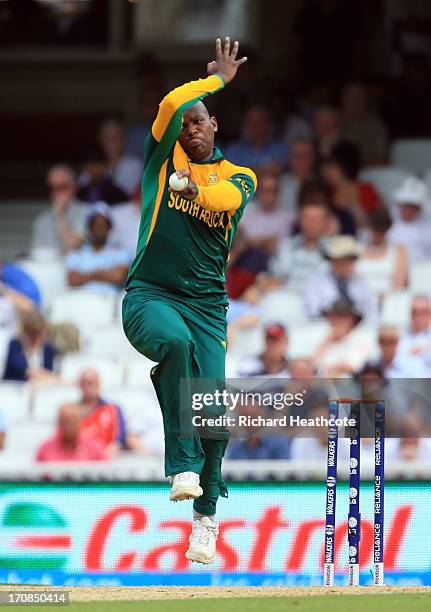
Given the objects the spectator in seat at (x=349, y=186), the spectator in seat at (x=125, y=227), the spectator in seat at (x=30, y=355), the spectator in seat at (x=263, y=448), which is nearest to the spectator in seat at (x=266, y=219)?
the spectator in seat at (x=349, y=186)

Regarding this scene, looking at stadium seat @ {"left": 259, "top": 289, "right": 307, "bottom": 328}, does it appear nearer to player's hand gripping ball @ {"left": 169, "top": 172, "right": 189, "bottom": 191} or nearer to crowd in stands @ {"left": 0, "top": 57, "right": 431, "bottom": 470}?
crowd in stands @ {"left": 0, "top": 57, "right": 431, "bottom": 470}

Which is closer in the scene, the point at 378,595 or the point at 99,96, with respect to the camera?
the point at 378,595

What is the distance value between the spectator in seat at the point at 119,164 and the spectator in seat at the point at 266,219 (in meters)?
1.36

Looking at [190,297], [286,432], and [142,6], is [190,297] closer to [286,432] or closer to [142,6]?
[286,432]

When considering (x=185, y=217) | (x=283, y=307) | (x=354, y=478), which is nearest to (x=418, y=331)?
(x=283, y=307)

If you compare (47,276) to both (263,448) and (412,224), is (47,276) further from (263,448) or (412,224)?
(263,448)

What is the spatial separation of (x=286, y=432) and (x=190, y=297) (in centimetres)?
82

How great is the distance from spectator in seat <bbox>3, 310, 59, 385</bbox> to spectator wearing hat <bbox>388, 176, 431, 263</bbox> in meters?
2.91

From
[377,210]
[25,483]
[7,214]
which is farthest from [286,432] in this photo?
[7,214]

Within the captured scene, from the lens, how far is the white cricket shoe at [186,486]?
6891mm

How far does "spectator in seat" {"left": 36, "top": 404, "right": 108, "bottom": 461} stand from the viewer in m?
10.3

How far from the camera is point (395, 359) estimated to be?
1099 centimetres

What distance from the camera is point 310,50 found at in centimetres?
1493

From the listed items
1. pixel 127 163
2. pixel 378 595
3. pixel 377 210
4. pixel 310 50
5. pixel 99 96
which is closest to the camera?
pixel 378 595
